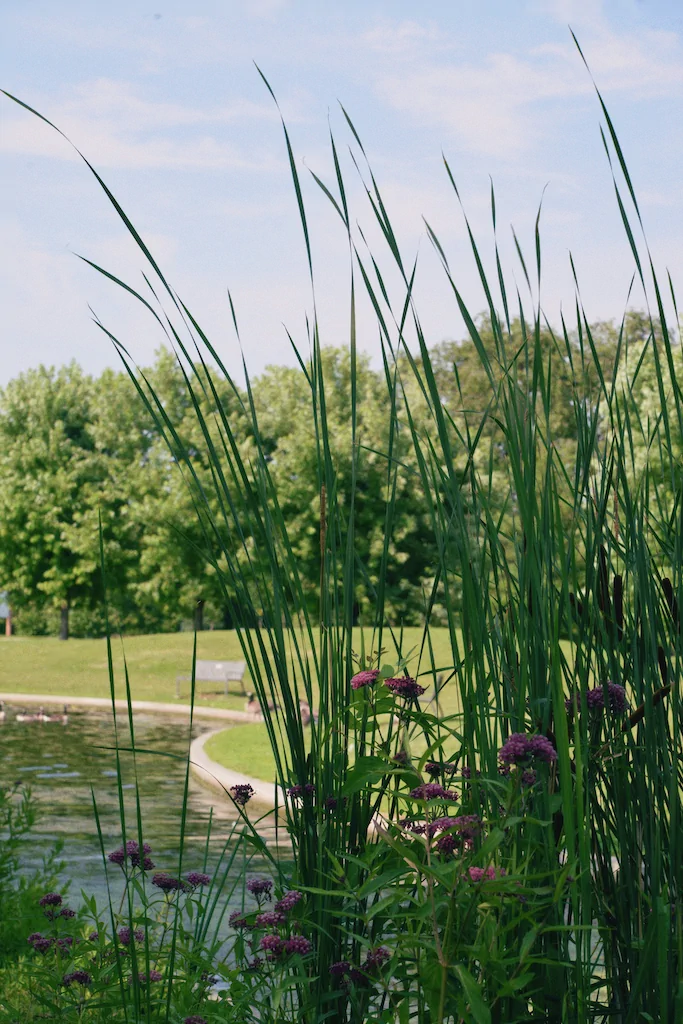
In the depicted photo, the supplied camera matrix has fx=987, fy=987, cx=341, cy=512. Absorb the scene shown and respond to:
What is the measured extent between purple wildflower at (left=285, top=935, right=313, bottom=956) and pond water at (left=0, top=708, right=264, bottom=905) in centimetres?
319

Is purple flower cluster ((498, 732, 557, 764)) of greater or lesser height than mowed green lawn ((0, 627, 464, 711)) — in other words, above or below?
above

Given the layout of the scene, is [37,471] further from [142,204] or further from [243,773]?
[142,204]

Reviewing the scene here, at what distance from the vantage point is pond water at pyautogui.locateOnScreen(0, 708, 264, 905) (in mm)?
6496

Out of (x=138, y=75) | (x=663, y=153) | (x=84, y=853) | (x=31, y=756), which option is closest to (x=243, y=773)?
(x=84, y=853)

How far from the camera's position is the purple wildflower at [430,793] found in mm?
1245

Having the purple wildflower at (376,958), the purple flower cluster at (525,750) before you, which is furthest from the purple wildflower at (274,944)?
the purple flower cluster at (525,750)

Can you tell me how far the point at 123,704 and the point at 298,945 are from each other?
15.3 m

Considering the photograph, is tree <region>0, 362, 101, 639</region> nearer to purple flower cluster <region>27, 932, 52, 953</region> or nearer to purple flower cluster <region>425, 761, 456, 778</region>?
purple flower cluster <region>27, 932, 52, 953</region>

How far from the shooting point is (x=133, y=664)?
20219mm

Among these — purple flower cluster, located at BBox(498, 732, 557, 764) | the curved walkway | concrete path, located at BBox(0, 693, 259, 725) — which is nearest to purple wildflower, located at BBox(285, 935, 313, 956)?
purple flower cluster, located at BBox(498, 732, 557, 764)

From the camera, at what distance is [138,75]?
2742mm

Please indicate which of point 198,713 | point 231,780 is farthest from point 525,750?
point 198,713

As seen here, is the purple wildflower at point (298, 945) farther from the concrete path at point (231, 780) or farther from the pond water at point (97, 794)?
the concrete path at point (231, 780)

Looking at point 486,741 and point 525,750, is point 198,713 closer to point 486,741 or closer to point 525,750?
point 486,741
